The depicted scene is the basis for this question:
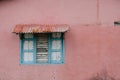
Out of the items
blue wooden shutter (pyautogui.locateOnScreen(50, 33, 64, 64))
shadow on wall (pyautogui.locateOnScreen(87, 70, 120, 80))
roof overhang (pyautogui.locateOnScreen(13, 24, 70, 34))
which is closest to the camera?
roof overhang (pyautogui.locateOnScreen(13, 24, 70, 34))

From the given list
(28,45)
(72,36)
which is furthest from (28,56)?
(72,36)

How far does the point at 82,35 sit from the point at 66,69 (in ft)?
4.09

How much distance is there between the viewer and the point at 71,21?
11.4 metres

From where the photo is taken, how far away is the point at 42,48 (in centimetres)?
1145

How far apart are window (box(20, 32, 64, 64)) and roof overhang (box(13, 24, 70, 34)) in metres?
0.35

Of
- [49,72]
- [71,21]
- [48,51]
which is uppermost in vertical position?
[71,21]

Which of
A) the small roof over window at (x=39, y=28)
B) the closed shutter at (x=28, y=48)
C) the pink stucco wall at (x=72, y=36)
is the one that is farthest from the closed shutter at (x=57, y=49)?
the closed shutter at (x=28, y=48)

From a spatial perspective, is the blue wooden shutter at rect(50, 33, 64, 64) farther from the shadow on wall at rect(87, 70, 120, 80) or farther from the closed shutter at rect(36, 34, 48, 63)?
the shadow on wall at rect(87, 70, 120, 80)

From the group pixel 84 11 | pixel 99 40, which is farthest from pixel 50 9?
pixel 99 40

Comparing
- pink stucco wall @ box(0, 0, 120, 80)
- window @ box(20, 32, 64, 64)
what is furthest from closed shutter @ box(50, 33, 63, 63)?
pink stucco wall @ box(0, 0, 120, 80)

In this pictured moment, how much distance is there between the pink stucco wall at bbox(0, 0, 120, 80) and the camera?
37.0ft

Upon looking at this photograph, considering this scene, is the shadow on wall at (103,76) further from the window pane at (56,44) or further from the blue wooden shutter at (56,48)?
the window pane at (56,44)

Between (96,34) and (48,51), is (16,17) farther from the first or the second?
(96,34)

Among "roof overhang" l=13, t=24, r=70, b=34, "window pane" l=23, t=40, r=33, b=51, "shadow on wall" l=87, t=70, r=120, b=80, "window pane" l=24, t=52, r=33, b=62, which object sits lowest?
"shadow on wall" l=87, t=70, r=120, b=80
